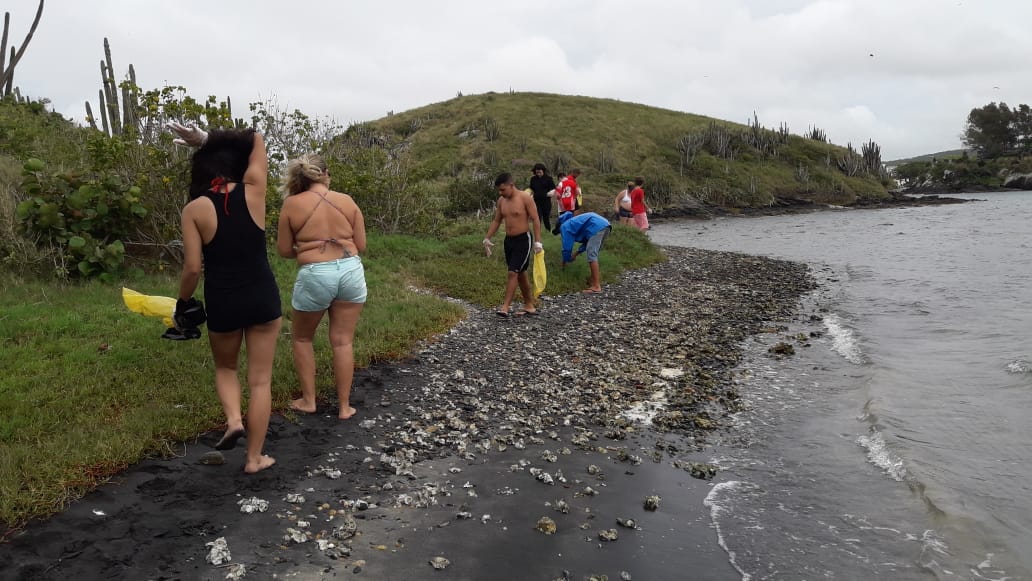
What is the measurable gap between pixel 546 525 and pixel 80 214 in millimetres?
10217

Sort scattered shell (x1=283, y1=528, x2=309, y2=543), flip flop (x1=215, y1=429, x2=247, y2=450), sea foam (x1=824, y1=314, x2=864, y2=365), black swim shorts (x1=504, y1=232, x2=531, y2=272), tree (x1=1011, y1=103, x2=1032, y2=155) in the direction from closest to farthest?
scattered shell (x1=283, y1=528, x2=309, y2=543)
flip flop (x1=215, y1=429, x2=247, y2=450)
sea foam (x1=824, y1=314, x2=864, y2=365)
black swim shorts (x1=504, y1=232, x2=531, y2=272)
tree (x1=1011, y1=103, x2=1032, y2=155)

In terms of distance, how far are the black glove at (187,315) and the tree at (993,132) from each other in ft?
408

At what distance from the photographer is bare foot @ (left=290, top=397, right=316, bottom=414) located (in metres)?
6.77

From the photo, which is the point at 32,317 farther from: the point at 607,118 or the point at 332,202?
the point at 607,118

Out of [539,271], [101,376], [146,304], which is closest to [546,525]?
[146,304]

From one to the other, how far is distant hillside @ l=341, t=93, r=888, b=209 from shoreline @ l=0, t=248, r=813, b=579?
135ft

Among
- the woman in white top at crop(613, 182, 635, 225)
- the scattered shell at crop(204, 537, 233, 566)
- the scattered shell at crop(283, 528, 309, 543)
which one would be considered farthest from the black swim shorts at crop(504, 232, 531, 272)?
the woman in white top at crop(613, 182, 635, 225)

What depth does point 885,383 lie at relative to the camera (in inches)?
360

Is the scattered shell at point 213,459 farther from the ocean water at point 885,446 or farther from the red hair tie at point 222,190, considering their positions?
the ocean water at point 885,446

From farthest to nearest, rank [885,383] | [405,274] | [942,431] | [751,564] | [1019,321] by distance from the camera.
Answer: [405,274]
[1019,321]
[885,383]
[942,431]
[751,564]

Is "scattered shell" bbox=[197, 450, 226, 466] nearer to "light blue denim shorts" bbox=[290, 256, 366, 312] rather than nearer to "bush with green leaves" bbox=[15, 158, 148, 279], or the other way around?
"light blue denim shorts" bbox=[290, 256, 366, 312]

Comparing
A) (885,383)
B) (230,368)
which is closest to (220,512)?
(230,368)

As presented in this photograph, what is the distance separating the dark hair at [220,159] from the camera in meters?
4.79

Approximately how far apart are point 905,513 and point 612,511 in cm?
261
